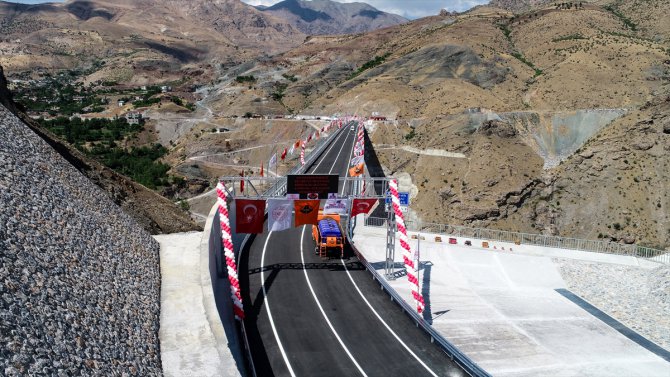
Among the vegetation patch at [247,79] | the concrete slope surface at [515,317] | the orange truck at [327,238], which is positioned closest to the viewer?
the concrete slope surface at [515,317]

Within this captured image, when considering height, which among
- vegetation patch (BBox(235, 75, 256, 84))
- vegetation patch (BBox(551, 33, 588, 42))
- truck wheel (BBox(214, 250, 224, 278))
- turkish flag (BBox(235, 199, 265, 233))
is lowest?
truck wheel (BBox(214, 250, 224, 278))

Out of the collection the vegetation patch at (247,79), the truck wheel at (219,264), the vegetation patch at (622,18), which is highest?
the vegetation patch at (622,18)

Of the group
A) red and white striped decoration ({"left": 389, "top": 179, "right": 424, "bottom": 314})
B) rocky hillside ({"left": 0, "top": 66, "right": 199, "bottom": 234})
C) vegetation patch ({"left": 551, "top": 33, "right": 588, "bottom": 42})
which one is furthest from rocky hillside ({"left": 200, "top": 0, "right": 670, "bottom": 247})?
rocky hillside ({"left": 0, "top": 66, "right": 199, "bottom": 234})

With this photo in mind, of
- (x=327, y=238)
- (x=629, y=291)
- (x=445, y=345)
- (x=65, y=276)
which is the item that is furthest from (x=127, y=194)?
(x=629, y=291)

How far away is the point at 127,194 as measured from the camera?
26.4 metres

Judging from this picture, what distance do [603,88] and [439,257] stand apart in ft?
175

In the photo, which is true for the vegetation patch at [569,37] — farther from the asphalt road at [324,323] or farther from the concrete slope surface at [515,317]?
the asphalt road at [324,323]

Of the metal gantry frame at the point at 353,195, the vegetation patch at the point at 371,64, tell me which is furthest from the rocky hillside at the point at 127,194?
the vegetation patch at the point at 371,64

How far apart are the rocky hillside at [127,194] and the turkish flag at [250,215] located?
14.4 ft

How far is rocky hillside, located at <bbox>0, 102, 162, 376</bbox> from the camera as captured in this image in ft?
32.1

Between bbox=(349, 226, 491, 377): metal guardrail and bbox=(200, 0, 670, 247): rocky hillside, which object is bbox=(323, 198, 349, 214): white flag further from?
bbox=(200, 0, 670, 247): rocky hillside

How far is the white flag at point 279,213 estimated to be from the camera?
80.1ft

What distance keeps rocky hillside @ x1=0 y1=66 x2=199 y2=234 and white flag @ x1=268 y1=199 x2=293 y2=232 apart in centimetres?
533

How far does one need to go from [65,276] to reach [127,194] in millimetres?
14633
